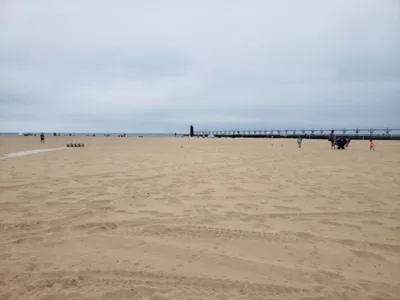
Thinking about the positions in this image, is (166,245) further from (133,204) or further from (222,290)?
(133,204)

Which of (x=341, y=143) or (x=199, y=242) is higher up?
(x=341, y=143)

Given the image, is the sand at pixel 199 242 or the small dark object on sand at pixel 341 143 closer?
the sand at pixel 199 242

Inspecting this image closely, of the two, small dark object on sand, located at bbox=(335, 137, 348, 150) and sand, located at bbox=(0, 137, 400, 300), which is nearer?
sand, located at bbox=(0, 137, 400, 300)

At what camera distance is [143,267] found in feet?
10.4

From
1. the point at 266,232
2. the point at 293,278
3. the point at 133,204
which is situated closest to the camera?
the point at 293,278

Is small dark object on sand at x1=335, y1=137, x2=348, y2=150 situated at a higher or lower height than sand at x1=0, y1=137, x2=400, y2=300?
higher

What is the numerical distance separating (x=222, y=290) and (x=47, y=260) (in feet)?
7.24

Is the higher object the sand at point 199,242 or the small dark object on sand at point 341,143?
the small dark object on sand at point 341,143

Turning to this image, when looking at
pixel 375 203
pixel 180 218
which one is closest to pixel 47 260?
pixel 180 218

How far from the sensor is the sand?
9.14ft

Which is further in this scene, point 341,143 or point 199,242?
point 341,143

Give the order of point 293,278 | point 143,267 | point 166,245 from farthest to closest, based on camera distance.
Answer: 1. point 166,245
2. point 143,267
3. point 293,278

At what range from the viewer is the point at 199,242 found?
3836 mm

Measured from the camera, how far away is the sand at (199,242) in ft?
9.14
